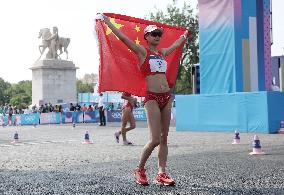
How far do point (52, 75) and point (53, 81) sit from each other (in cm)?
61

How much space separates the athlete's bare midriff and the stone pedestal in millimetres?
40585

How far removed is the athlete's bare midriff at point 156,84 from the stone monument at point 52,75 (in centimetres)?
4058

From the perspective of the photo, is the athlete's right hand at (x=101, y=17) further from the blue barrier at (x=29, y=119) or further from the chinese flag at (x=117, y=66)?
the blue barrier at (x=29, y=119)

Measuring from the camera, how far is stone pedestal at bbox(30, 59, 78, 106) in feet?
151

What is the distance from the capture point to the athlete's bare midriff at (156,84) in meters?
6.14

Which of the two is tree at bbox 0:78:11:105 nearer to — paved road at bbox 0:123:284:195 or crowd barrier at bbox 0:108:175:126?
crowd barrier at bbox 0:108:175:126

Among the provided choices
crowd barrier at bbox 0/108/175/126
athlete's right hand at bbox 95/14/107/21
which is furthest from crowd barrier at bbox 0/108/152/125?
athlete's right hand at bbox 95/14/107/21

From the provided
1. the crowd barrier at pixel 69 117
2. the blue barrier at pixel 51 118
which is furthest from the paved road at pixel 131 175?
the blue barrier at pixel 51 118

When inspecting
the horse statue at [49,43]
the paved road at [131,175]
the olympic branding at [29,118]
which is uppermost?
the horse statue at [49,43]

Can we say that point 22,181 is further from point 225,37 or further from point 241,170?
point 225,37

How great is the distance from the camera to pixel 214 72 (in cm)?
2006

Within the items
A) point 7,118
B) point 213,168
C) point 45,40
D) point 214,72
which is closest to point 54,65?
point 45,40

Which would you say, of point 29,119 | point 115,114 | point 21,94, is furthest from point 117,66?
point 21,94

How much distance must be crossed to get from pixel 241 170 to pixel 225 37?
12.9 metres
